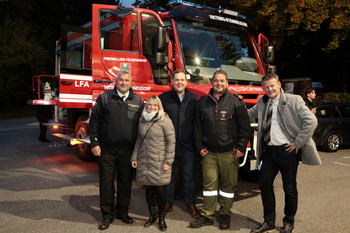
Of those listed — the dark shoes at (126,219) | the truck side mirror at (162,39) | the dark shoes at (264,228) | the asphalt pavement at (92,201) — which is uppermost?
the truck side mirror at (162,39)

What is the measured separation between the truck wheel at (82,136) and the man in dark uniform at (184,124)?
9.69ft

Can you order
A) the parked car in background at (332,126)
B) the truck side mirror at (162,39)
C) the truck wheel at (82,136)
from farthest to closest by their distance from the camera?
the parked car in background at (332,126) < the truck wheel at (82,136) < the truck side mirror at (162,39)

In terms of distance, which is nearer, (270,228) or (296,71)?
(270,228)

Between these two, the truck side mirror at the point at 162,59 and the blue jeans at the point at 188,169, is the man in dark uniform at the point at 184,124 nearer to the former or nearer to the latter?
the blue jeans at the point at 188,169

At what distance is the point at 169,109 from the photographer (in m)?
4.20

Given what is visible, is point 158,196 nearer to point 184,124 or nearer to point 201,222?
point 201,222

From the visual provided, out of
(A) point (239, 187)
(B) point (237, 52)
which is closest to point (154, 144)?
(A) point (239, 187)

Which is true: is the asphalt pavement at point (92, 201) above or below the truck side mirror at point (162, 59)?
below

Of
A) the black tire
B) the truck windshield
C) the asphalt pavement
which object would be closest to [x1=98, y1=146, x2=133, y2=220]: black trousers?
the asphalt pavement

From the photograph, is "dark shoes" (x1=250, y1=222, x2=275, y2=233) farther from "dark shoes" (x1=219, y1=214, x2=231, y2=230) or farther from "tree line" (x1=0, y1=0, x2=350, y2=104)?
"tree line" (x1=0, y1=0, x2=350, y2=104)

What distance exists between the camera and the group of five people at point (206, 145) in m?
3.63

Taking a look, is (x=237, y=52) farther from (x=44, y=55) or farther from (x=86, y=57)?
(x=44, y=55)

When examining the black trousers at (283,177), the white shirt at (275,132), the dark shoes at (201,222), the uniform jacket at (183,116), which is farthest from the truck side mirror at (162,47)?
the dark shoes at (201,222)

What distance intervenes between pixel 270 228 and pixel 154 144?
168 cm
